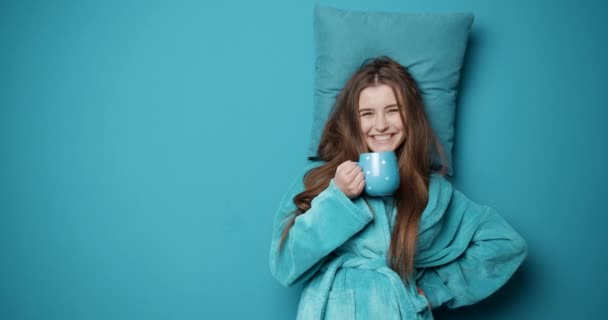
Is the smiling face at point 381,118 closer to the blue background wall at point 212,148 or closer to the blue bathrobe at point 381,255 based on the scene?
the blue bathrobe at point 381,255

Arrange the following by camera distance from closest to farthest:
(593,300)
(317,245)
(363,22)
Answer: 1. (317,245)
2. (363,22)
3. (593,300)

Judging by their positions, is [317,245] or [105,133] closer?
[317,245]

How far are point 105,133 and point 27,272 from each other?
523mm

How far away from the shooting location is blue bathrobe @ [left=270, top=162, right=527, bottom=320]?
119cm

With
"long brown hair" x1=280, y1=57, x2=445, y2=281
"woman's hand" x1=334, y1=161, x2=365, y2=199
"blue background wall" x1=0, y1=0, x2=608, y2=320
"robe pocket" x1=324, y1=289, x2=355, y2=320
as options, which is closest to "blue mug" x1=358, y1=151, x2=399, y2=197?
"woman's hand" x1=334, y1=161, x2=365, y2=199

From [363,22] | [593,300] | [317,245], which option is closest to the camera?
[317,245]

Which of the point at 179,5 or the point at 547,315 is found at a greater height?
the point at 179,5

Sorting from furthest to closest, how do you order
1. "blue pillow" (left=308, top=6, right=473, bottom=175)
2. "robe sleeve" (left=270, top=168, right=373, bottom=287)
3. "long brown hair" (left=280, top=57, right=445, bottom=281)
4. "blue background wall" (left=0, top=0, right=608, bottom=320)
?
"blue background wall" (left=0, top=0, right=608, bottom=320) < "blue pillow" (left=308, top=6, right=473, bottom=175) < "long brown hair" (left=280, top=57, right=445, bottom=281) < "robe sleeve" (left=270, top=168, right=373, bottom=287)

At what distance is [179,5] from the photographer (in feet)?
5.34

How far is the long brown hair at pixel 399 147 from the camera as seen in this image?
1313 mm

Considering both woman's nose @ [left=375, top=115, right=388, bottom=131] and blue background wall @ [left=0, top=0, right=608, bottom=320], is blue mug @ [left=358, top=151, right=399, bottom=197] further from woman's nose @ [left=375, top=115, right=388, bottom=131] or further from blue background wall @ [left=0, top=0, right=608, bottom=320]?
blue background wall @ [left=0, top=0, right=608, bottom=320]

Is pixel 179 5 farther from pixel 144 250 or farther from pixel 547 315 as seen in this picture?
pixel 547 315

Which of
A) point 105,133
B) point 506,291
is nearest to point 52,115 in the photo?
point 105,133

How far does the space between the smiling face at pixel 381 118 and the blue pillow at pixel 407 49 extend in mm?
125
